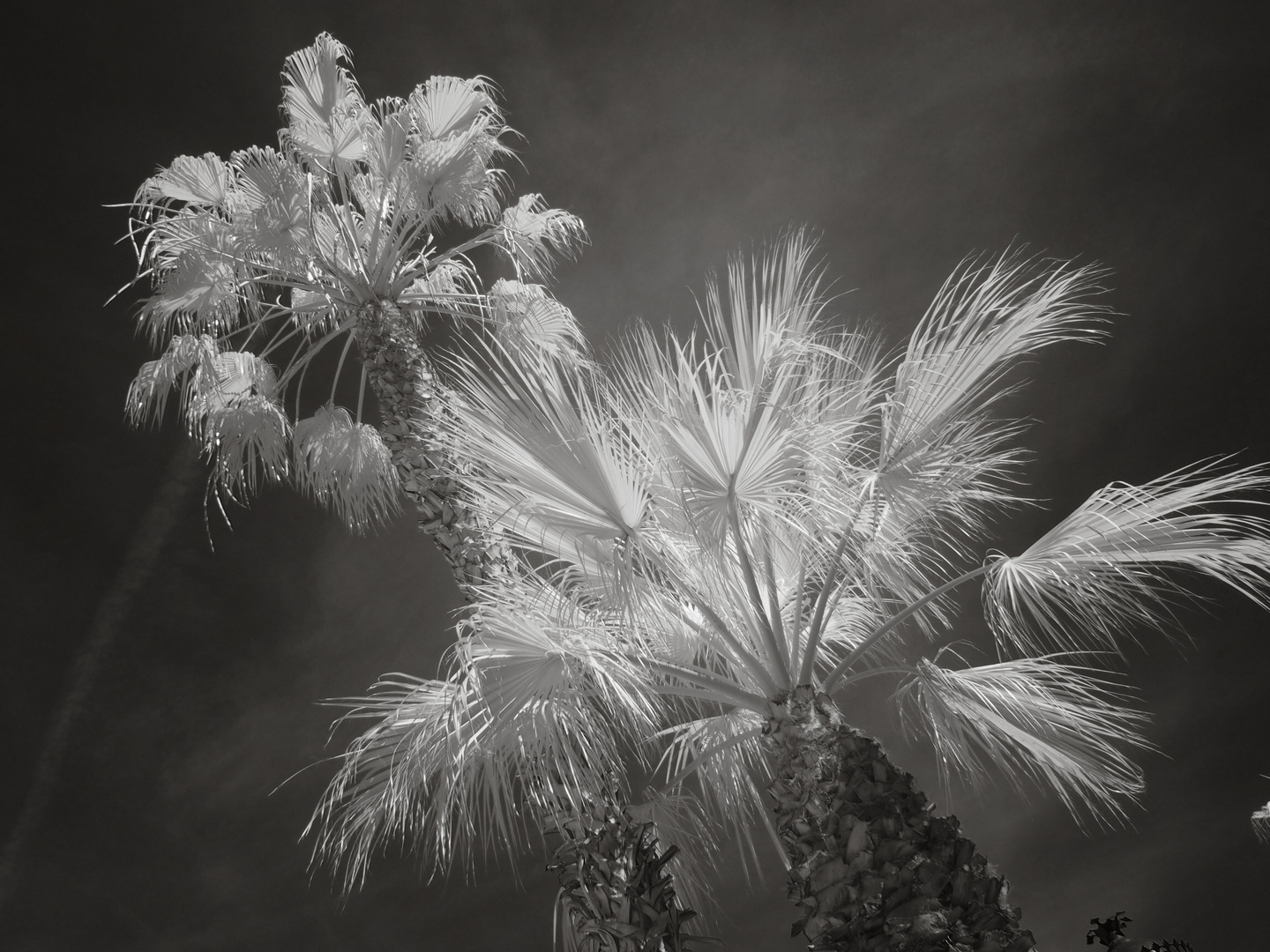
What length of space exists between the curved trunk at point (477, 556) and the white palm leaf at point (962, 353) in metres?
2.11

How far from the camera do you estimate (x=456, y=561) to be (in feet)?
18.3

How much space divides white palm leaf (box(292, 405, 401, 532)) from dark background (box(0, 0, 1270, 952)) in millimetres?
3012

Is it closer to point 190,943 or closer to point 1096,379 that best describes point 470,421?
point 190,943

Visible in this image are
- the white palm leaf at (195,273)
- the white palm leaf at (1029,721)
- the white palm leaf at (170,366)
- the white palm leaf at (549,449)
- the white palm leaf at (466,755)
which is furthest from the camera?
the white palm leaf at (170,366)

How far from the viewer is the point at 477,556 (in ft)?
18.2

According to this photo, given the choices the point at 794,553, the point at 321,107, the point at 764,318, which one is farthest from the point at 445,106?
the point at 794,553

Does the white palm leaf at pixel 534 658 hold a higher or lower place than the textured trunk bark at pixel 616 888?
higher

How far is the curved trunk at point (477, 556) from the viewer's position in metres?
4.63

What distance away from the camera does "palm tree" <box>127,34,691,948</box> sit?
19.1ft

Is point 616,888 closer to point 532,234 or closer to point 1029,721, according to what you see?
point 1029,721

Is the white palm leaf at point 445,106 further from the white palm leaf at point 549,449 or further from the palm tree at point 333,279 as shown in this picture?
the white palm leaf at point 549,449

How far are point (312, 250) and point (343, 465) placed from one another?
1554 millimetres

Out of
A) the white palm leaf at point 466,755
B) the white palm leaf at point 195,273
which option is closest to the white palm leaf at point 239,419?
the white palm leaf at point 195,273

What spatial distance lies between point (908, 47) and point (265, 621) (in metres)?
8.77
